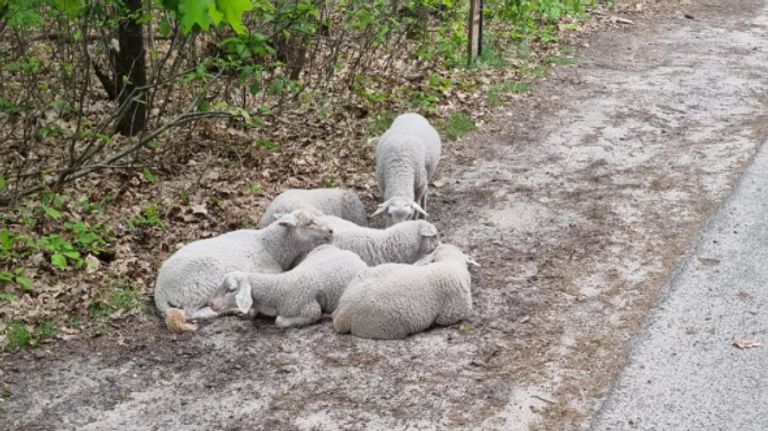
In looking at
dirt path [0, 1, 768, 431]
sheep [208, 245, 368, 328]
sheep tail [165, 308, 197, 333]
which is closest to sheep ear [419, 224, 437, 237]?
dirt path [0, 1, 768, 431]

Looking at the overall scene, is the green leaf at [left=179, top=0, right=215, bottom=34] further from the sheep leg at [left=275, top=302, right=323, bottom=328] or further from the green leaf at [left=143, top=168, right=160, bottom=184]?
the green leaf at [left=143, top=168, right=160, bottom=184]

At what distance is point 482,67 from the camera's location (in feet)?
36.7

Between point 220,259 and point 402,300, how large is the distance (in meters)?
1.31

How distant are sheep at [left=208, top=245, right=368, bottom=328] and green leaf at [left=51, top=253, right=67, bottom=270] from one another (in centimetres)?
109

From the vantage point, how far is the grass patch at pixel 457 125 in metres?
9.29

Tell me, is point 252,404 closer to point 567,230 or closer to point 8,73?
point 567,230

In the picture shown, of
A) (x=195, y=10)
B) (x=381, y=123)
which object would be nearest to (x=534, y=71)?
(x=381, y=123)

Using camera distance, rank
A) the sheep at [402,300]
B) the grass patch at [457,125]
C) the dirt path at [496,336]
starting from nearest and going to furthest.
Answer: the dirt path at [496,336]
the sheep at [402,300]
the grass patch at [457,125]

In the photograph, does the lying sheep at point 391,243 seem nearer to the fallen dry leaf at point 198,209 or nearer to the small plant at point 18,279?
the fallen dry leaf at point 198,209

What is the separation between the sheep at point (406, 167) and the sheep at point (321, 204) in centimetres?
18

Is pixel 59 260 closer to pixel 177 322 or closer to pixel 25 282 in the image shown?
pixel 25 282

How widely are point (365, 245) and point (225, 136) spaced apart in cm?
328

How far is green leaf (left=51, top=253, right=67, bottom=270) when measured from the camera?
240 inches

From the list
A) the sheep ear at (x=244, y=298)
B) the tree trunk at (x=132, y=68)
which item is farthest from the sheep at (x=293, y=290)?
the tree trunk at (x=132, y=68)
